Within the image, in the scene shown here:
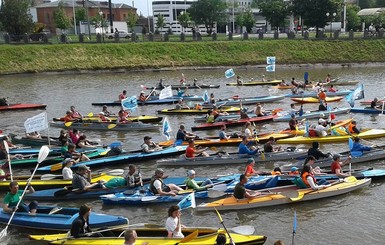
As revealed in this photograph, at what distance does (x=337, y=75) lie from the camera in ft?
170

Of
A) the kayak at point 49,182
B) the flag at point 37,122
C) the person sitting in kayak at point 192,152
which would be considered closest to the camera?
the kayak at point 49,182

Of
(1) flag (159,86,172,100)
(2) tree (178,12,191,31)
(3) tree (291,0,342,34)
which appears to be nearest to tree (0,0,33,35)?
(2) tree (178,12,191,31)

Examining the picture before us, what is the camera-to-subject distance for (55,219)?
1388 centimetres

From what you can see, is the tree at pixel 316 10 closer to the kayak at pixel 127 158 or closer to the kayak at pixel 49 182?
the kayak at pixel 127 158

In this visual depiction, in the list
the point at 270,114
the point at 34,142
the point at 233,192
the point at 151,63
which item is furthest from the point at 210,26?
the point at 233,192

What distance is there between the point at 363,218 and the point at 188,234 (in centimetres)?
597

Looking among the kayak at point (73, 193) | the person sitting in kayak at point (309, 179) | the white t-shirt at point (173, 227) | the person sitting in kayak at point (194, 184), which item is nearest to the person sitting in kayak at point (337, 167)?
the person sitting in kayak at point (309, 179)

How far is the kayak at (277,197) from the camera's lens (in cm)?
1520

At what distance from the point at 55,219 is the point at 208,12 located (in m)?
83.5

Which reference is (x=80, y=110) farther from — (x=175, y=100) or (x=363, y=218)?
(x=363, y=218)

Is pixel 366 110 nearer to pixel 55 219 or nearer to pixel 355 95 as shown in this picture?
pixel 355 95

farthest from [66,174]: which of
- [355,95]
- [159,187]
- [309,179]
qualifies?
[355,95]

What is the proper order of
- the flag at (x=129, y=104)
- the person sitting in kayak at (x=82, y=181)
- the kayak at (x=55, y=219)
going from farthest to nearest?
the flag at (x=129, y=104)
the person sitting in kayak at (x=82, y=181)
the kayak at (x=55, y=219)

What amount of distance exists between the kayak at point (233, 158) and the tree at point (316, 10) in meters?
54.1
